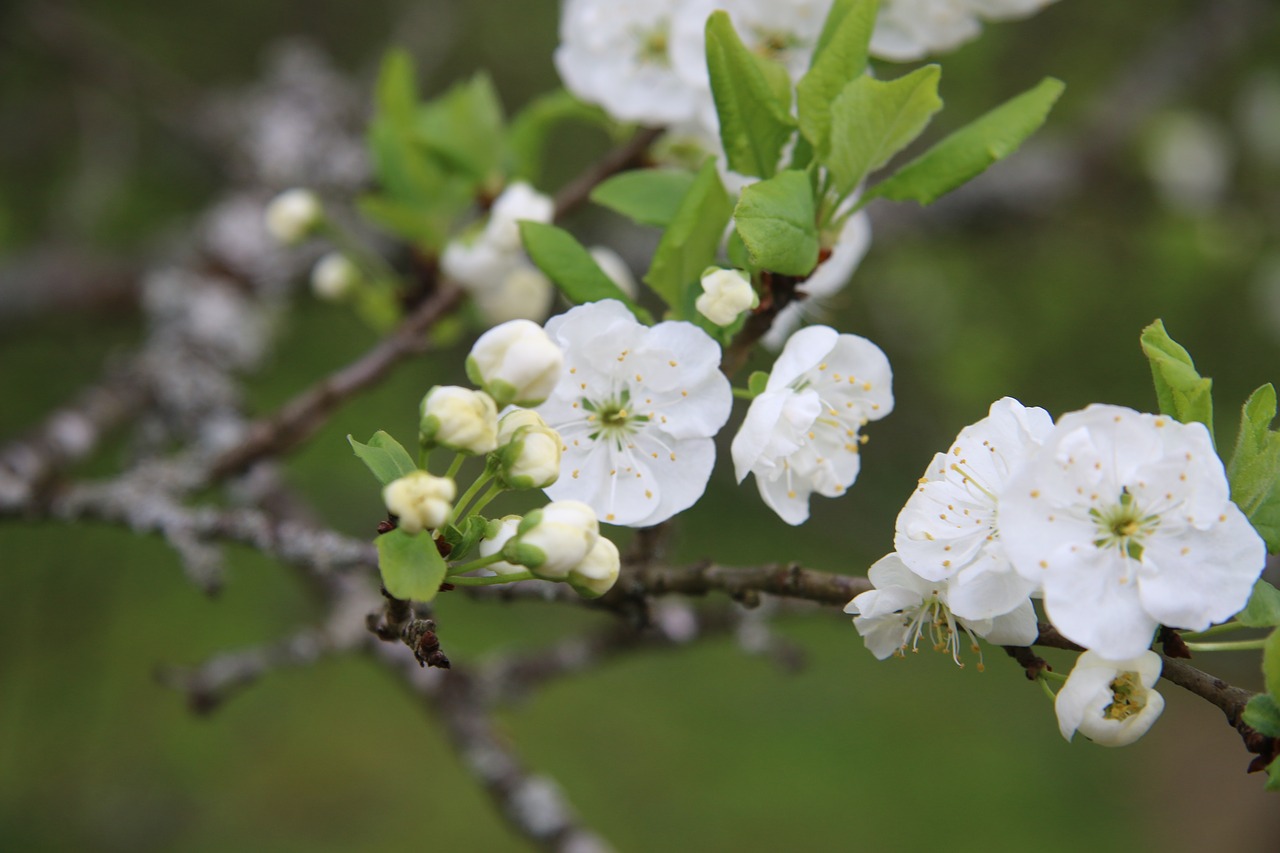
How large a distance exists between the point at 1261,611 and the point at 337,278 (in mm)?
1215

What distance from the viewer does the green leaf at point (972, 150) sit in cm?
91

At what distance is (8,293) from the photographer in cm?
217

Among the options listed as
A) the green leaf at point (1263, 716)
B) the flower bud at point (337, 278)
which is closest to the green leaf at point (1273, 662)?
the green leaf at point (1263, 716)

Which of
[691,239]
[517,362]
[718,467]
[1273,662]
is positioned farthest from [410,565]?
[718,467]

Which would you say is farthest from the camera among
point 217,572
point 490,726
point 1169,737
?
point 1169,737

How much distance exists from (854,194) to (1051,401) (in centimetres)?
279

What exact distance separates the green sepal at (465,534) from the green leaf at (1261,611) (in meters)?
0.55

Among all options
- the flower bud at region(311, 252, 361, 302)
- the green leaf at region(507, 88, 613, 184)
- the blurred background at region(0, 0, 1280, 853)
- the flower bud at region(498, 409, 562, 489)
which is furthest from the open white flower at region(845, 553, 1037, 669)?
the blurred background at region(0, 0, 1280, 853)

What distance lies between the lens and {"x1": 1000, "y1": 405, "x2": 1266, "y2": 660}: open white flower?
70cm

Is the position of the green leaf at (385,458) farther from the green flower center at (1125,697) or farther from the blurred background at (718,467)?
the blurred background at (718,467)

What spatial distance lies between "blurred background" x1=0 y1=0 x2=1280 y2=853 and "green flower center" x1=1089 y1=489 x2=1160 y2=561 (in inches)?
66.3

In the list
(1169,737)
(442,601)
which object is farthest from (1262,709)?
(1169,737)

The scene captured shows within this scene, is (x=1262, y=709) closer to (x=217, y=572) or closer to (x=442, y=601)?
(x=217, y=572)

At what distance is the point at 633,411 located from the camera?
0.91 m
